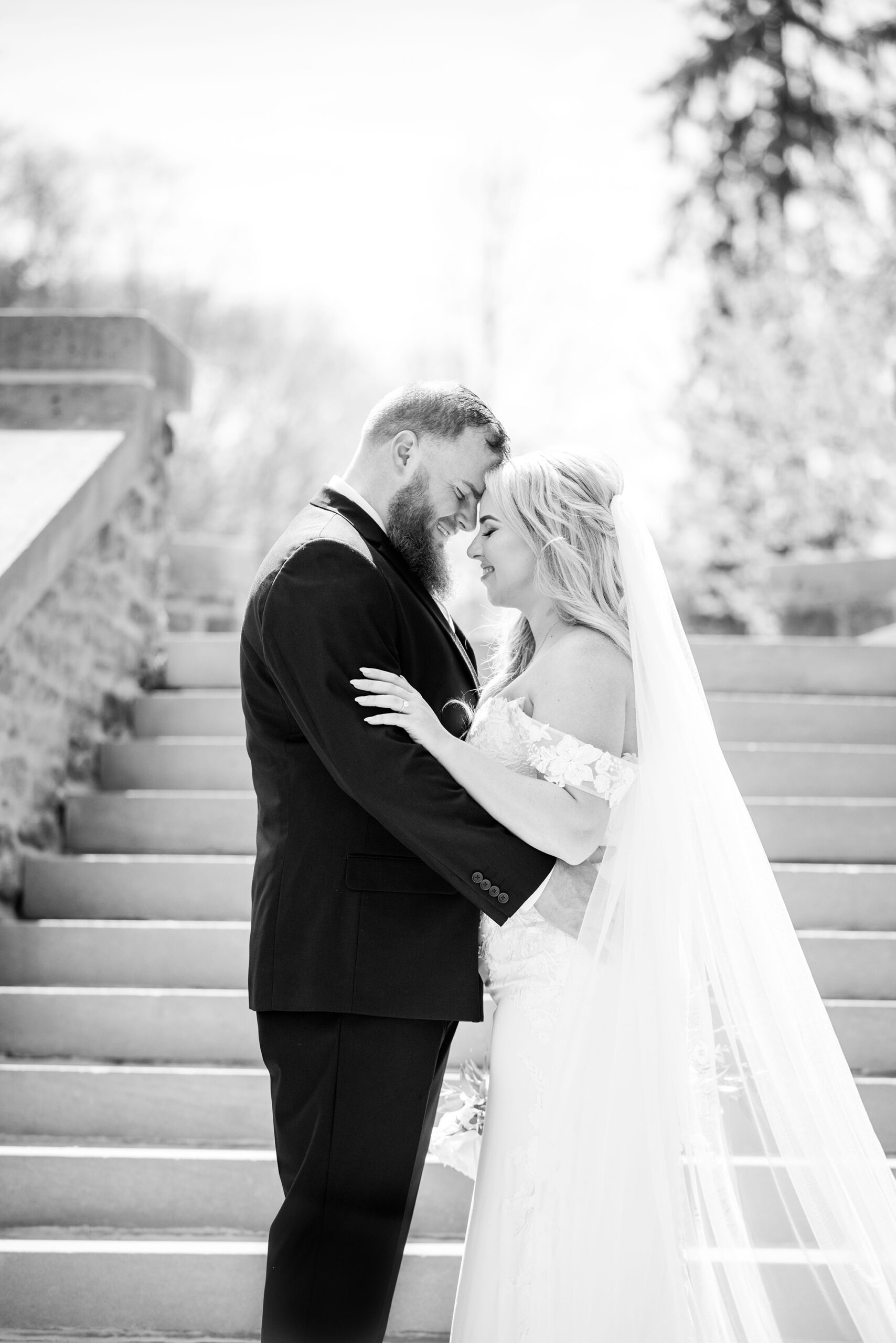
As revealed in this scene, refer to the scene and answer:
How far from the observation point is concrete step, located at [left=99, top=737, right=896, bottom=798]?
4750 mm

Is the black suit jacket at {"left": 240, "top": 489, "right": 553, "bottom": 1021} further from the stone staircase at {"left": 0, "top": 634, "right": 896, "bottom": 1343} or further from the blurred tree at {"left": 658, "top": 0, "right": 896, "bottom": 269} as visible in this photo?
the blurred tree at {"left": 658, "top": 0, "right": 896, "bottom": 269}

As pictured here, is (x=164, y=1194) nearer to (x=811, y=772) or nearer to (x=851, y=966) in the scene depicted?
(x=851, y=966)

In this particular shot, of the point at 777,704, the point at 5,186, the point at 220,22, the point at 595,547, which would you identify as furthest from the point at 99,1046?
the point at 5,186

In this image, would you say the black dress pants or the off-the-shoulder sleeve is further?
the off-the-shoulder sleeve

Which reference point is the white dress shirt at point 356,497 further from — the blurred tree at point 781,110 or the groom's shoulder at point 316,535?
the blurred tree at point 781,110

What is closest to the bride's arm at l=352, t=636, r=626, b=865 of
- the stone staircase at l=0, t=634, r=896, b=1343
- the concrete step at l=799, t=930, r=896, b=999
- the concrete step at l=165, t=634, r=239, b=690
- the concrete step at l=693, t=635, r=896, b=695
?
the stone staircase at l=0, t=634, r=896, b=1343

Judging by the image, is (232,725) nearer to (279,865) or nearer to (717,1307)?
(279,865)

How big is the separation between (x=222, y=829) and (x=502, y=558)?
88.6 inches

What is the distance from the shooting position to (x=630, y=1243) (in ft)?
7.47

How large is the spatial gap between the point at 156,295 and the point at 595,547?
1742 centimetres

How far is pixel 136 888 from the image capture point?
4.22 metres

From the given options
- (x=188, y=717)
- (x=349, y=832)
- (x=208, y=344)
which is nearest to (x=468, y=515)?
(x=349, y=832)

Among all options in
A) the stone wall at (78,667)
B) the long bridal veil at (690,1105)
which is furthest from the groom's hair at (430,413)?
the stone wall at (78,667)

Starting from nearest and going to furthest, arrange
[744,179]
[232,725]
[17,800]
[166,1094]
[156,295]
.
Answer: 1. [166,1094]
2. [17,800]
3. [232,725]
4. [744,179]
5. [156,295]
